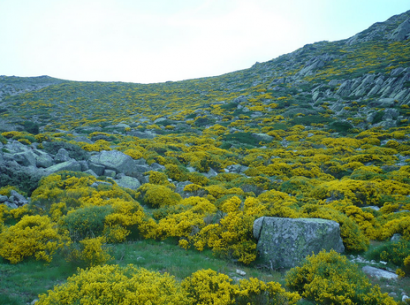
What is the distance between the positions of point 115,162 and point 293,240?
1336 centimetres

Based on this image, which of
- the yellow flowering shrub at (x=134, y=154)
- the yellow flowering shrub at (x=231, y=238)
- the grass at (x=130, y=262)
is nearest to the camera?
the grass at (x=130, y=262)

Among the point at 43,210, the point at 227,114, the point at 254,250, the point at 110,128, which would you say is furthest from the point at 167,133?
the point at 254,250

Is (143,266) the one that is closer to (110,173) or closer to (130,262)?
(130,262)

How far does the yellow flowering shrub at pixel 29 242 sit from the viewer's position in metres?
6.54

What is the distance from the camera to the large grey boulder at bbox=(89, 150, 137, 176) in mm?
16438

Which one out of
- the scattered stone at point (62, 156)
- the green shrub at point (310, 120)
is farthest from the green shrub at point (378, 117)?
the scattered stone at point (62, 156)

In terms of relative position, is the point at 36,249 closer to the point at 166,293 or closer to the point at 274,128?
the point at 166,293

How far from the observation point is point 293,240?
24.8 feet

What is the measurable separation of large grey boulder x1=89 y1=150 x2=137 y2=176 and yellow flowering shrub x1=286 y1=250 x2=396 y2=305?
13.0 metres

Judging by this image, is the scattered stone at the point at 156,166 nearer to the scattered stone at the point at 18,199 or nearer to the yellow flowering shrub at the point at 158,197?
the yellow flowering shrub at the point at 158,197

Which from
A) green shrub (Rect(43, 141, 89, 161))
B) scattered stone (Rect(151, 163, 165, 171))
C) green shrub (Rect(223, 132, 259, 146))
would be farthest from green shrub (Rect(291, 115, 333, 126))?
green shrub (Rect(43, 141, 89, 161))

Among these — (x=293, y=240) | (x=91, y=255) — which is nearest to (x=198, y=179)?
(x=293, y=240)

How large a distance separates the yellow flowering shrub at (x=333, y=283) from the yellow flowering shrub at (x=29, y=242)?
6761mm

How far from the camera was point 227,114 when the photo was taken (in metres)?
43.2
